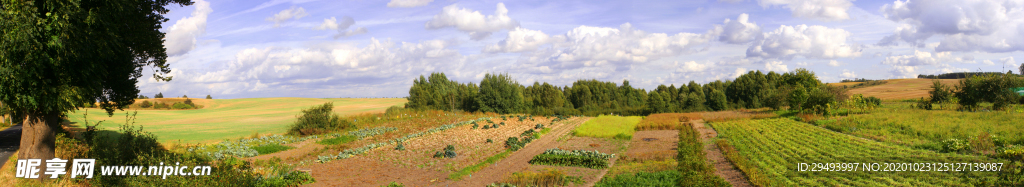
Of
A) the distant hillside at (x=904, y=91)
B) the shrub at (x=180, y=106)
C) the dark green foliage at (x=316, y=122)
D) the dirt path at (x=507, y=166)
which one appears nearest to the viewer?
the dirt path at (x=507, y=166)

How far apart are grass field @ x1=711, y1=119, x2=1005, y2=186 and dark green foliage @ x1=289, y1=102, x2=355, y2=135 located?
23152 mm

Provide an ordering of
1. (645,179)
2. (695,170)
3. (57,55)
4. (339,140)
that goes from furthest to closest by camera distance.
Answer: (339,140) → (695,170) → (645,179) → (57,55)

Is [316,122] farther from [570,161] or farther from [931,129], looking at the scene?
[931,129]

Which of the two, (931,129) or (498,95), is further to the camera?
(498,95)

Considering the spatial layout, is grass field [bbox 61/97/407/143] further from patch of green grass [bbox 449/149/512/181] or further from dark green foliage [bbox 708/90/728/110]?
dark green foliage [bbox 708/90/728/110]

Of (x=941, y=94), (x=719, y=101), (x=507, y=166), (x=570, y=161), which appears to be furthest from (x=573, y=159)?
(x=719, y=101)

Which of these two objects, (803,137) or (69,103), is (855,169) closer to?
(803,137)

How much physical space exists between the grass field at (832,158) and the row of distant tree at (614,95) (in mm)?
16451

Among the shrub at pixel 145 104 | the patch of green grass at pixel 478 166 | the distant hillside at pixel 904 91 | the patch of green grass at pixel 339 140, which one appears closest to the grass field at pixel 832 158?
the patch of green grass at pixel 478 166

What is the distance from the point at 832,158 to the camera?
13961mm

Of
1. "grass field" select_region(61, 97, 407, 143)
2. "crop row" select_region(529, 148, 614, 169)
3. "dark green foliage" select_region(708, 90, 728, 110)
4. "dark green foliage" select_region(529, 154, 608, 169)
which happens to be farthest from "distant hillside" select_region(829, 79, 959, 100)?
"grass field" select_region(61, 97, 407, 143)

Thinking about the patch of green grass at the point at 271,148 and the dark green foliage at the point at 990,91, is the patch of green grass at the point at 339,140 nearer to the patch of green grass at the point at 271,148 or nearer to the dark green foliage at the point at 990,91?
the patch of green grass at the point at 271,148

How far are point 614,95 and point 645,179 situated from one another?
63.5 meters

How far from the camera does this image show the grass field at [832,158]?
10367 millimetres
